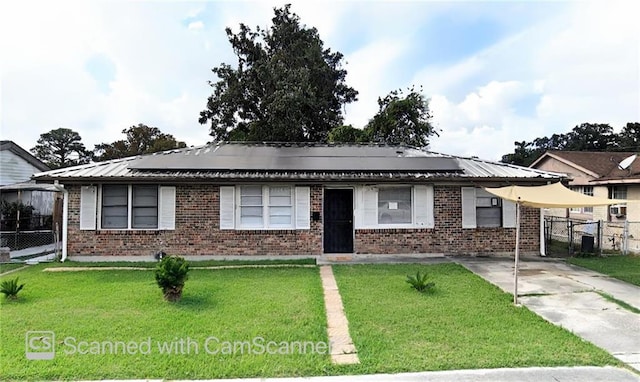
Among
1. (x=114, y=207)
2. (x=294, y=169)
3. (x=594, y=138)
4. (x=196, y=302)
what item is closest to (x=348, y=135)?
(x=294, y=169)

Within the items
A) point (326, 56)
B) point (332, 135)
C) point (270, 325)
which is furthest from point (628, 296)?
point (326, 56)

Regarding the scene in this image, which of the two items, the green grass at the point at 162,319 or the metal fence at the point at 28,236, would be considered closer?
the green grass at the point at 162,319

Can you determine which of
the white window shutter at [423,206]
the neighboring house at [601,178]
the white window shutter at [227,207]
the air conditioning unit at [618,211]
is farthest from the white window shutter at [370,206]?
the air conditioning unit at [618,211]

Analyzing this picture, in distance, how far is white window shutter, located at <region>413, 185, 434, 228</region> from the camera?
11.0 m

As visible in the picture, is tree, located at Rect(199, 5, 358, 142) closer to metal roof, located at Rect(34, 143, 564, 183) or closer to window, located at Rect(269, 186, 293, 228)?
metal roof, located at Rect(34, 143, 564, 183)

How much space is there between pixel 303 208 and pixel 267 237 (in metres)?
1.31

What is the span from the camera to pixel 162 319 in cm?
557

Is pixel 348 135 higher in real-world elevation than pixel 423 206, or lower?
higher

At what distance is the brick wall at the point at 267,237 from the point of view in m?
10.5

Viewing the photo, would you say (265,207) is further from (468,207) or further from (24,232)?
(24,232)

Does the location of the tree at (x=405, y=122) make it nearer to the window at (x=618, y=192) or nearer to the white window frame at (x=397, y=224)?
the window at (x=618, y=192)

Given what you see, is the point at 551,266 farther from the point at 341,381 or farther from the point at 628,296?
the point at 341,381

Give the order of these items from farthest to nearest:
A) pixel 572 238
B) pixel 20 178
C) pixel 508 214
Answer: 1. pixel 20 178
2. pixel 572 238
3. pixel 508 214

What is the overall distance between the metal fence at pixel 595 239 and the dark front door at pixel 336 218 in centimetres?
641
